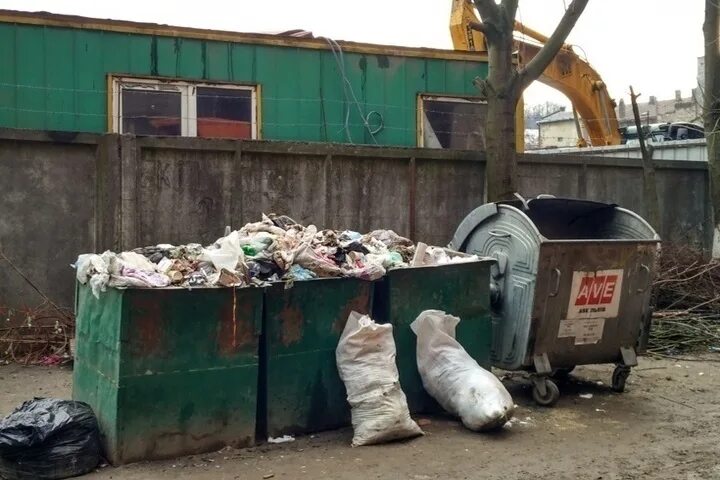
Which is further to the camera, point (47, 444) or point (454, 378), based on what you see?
point (454, 378)

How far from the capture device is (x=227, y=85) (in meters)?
9.69

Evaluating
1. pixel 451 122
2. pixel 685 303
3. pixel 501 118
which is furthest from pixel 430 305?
pixel 451 122

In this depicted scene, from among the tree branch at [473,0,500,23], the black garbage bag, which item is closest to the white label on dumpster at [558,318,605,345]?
the black garbage bag

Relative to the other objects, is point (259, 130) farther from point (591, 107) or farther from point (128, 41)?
point (591, 107)

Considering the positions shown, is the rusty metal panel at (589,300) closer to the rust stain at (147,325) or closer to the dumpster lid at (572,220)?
the dumpster lid at (572,220)

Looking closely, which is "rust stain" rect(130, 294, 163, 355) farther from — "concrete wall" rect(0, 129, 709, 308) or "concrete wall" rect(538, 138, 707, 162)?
"concrete wall" rect(538, 138, 707, 162)

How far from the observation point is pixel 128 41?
9.20m

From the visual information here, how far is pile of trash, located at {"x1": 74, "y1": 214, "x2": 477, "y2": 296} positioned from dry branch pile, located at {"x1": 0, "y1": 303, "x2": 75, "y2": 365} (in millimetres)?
2255

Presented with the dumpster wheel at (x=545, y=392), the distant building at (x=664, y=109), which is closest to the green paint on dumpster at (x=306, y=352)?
the dumpster wheel at (x=545, y=392)

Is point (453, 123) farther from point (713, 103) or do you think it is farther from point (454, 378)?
point (454, 378)

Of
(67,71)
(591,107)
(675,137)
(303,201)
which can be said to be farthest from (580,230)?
(675,137)

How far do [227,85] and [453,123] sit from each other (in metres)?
3.19

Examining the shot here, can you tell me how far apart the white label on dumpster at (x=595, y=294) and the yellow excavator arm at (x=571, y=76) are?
741 centimetres

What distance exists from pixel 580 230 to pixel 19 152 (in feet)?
16.9
